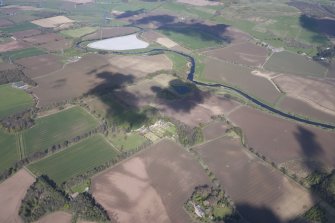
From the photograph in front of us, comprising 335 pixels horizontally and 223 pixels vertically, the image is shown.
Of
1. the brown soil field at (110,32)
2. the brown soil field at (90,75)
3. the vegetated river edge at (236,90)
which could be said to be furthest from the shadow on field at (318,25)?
the brown soil field at (110,32)

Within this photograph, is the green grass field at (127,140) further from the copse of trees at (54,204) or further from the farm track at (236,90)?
the farm track at (236,90)

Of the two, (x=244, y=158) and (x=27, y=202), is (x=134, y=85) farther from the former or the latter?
(x=27, y=202)

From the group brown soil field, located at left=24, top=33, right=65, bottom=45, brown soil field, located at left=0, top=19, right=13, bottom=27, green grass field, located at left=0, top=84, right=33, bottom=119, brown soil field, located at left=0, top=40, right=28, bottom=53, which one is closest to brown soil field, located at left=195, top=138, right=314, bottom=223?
green grass field, located at left=0, top=84, right=33, bottom=119

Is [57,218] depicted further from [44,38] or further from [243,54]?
[44,38]

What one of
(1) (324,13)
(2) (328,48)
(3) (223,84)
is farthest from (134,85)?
(1) (324,13)

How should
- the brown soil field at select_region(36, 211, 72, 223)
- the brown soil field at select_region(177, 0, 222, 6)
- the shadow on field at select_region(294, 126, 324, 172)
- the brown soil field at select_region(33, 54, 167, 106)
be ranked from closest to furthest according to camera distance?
the brown soil field at select_region(36, 211, 72, 223), the shadow on field at select_region(294, 126, 324, 172), the brown soil field at select_region(33, 54, 167, 106), the brown soil field at select_region(177, 0, 222, 6)

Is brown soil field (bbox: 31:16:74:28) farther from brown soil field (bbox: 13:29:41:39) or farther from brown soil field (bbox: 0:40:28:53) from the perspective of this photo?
brown soil field (bbox: 0:40:28:53)
